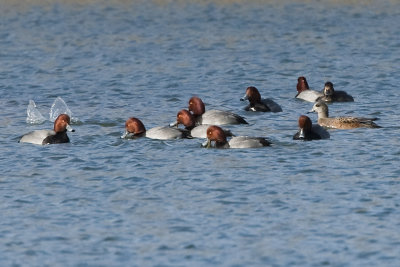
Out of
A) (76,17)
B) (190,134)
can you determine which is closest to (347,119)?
(190,134)

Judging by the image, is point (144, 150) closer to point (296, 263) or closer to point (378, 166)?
point (378, 166)

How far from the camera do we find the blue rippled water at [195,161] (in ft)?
41.2

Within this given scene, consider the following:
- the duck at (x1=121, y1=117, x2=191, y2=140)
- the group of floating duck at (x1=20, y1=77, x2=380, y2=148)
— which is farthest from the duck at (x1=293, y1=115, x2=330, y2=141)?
the duck at (x1=121, y1=117, x2=191, y2=140)

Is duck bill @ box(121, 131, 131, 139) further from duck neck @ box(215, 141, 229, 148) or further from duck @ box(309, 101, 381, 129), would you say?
duck @ box(309, 101, 381, 129)

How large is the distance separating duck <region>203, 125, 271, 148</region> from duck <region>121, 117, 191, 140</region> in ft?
3.42

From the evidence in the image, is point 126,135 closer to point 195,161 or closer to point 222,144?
point 222,144

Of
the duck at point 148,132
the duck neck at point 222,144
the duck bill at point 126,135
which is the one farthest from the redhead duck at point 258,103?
the duck neck at point 222,144

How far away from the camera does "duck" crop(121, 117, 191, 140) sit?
1912cm

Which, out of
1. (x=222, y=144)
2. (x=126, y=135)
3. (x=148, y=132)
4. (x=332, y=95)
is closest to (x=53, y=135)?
(x=126, y=135)

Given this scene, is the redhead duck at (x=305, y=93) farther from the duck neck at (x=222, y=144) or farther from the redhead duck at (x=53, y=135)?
the redhead duck at (x=53, y=135)

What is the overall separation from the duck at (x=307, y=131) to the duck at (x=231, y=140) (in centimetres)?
69

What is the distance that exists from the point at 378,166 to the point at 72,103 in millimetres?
9247

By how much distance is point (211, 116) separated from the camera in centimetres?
2070

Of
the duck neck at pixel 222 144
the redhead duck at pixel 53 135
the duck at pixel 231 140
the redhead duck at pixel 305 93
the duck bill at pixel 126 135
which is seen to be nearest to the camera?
the duck at pixel 231 140
